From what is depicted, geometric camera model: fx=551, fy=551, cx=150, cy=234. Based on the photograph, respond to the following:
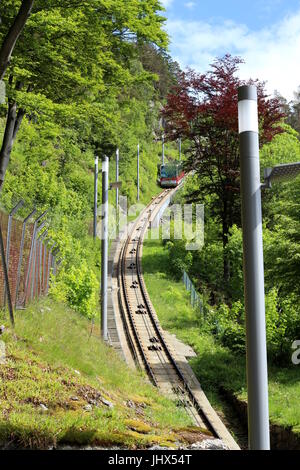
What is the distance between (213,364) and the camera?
1998 cm

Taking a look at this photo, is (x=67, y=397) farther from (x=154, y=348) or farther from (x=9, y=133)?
(x=154, y=348)

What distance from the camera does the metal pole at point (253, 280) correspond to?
16.0 ft

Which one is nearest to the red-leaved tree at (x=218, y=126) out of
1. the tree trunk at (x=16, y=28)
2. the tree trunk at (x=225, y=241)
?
the tree trunk at (x=225, y=241)

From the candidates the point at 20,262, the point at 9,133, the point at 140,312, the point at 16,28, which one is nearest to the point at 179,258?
the point at 140,312

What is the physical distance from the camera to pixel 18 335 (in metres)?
10.6

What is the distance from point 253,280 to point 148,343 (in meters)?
18.1

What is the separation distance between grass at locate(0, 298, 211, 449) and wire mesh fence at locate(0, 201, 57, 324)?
0.54 m

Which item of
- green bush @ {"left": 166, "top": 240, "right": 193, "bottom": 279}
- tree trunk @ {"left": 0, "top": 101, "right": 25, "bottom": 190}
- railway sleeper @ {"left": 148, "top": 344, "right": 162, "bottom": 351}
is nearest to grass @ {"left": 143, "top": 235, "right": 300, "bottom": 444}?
green bush @ {"left": 166, "top": 240, "right": 193, "bottom": 279}

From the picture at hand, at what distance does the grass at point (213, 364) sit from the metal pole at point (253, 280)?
8985mm

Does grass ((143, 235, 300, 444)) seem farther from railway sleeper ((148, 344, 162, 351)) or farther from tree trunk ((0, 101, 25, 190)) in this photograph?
tree trunk ((0, 101, 25, 190))

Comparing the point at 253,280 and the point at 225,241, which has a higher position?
the point at 225,241

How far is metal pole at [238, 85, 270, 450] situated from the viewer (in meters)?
4.88

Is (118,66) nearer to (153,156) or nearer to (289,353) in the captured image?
(289,353)

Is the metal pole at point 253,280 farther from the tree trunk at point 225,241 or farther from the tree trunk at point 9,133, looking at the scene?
the tree trunk at point 225,241
